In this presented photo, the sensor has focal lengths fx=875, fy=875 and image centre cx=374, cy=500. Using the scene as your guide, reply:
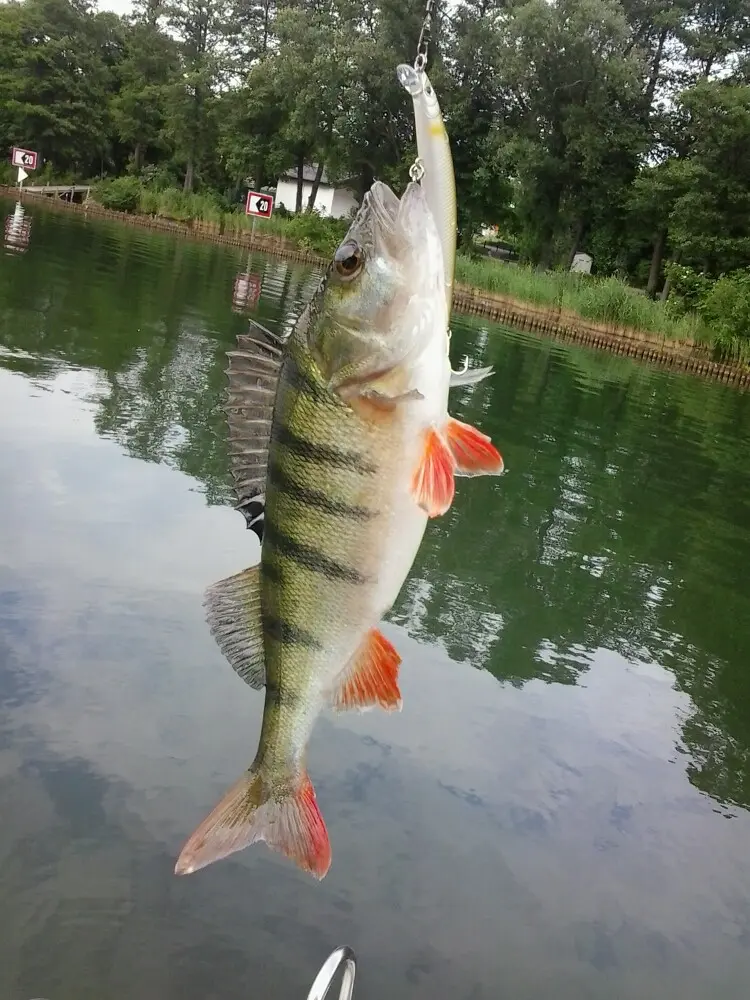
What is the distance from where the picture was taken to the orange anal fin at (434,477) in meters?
1.87

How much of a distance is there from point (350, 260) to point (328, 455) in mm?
421

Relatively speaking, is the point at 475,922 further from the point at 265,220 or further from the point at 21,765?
the point at 265,220

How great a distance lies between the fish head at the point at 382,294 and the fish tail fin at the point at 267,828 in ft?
3.35

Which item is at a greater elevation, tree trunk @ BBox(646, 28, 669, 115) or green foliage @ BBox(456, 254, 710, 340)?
tree trunk @ BBox(646, 28, 669, 115)

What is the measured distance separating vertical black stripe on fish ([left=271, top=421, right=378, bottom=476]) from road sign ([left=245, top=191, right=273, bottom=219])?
4435 cm

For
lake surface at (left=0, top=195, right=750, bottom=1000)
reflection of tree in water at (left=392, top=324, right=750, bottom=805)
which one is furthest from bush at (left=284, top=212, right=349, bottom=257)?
lake surface at (left=0, top=195, right=750, bottom=1000)

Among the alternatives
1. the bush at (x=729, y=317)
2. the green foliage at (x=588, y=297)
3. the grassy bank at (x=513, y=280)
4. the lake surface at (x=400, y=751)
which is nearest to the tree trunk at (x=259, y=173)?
the grassy bank at (x=513, y=280)

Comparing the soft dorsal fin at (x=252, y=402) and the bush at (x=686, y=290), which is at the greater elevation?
the bush at (x=686, y=290)

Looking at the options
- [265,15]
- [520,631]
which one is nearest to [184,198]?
[265,15]

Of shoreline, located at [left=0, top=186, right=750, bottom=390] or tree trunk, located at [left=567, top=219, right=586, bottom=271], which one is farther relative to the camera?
tree trunk, located at [left=567, top=219, right=586, bottom=271]

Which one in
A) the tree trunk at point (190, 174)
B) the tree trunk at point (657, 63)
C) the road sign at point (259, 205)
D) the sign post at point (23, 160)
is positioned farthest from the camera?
the tree trunk at point (190, 174)

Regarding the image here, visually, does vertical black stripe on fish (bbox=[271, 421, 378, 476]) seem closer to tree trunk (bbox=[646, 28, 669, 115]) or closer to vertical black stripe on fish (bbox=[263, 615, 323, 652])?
vertical black stripe on fish (bbox=[263, 615, 323, 652])

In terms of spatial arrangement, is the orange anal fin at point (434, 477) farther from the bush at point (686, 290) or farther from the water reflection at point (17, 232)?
the bush at point (686, 290)

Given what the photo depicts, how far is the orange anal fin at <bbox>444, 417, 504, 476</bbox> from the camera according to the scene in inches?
76.4
